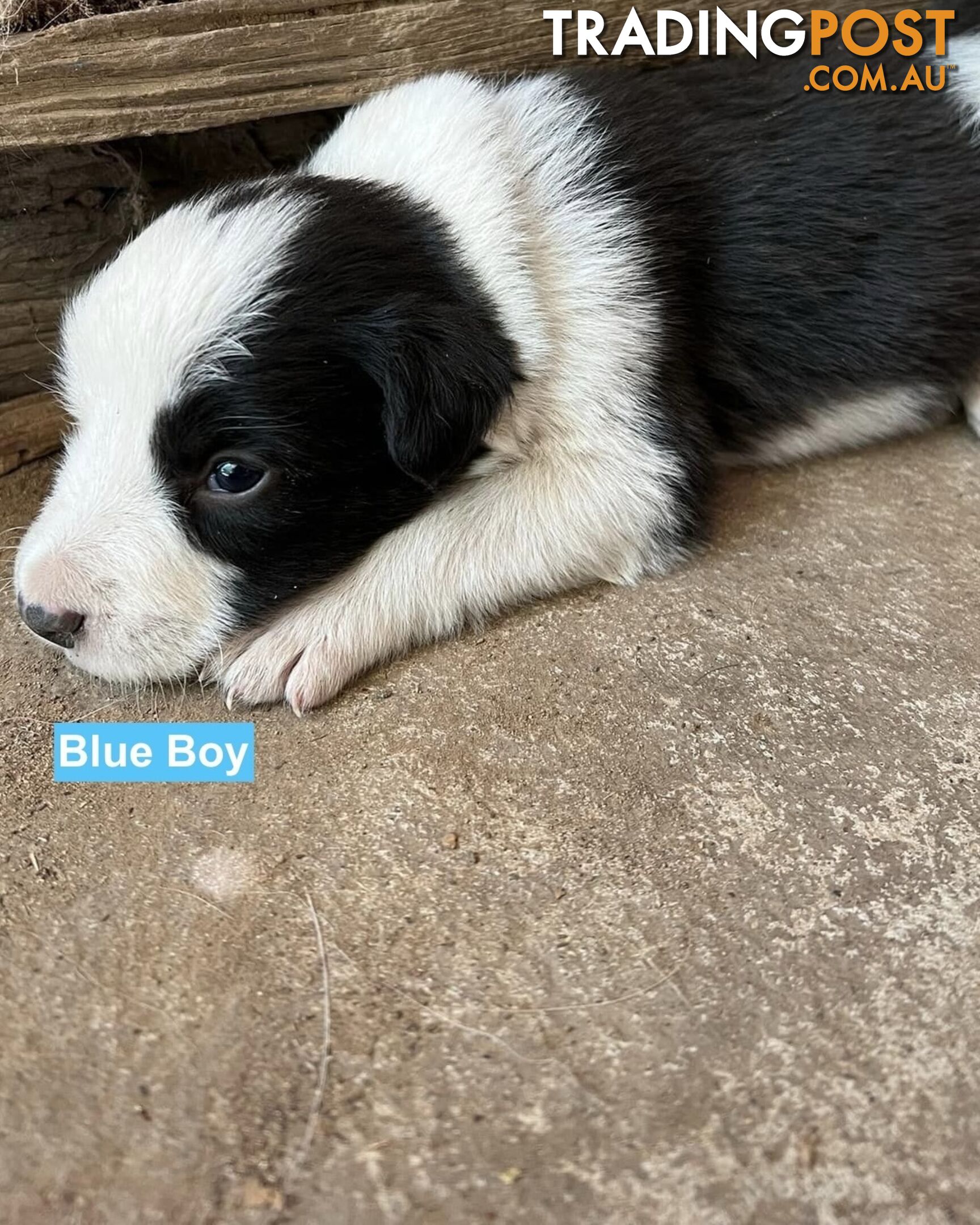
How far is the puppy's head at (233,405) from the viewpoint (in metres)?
2.65

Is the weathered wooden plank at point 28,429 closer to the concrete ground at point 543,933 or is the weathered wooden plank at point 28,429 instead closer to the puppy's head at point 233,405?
the concrete ground at point 543,933

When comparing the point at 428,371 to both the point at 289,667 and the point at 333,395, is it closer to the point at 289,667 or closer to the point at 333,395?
the point at 333,395

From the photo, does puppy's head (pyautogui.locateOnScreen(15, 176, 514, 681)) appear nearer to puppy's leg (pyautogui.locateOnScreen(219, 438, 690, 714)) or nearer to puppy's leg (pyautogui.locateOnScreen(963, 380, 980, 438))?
puppy's leg (pyautogui.locateOnScreen(219, 438, 690, 714))

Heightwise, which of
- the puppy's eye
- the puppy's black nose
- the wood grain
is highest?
the wood grain

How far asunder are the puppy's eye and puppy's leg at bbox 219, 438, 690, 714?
0.40 m

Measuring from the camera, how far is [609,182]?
128 inches

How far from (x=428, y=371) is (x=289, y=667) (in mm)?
908

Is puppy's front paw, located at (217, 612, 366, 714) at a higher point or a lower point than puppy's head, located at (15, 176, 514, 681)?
lower

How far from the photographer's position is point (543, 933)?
2.30 meters

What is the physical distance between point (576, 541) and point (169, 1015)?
173 cm

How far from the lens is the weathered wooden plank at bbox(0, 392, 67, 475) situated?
368 cm

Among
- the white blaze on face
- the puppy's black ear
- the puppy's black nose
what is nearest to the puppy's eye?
the white blaze on face

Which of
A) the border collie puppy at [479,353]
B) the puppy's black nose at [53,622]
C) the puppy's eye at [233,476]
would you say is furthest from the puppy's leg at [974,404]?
the puppy's black nose at [53,622]

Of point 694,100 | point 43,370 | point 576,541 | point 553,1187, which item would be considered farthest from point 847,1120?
point 43,370
